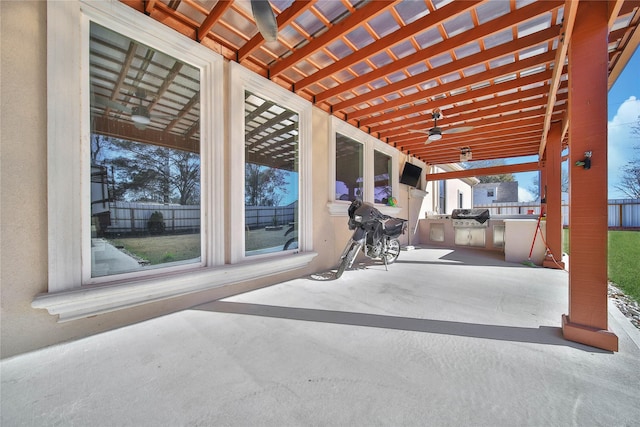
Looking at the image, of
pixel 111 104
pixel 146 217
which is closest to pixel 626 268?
pixel 146 217

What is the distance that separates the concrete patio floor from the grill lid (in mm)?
4523

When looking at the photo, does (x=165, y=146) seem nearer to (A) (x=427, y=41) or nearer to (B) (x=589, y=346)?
(A) (x=427, y=41)

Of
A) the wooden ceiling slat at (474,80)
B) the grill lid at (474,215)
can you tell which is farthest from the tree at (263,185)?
the grill lid at (474,215)

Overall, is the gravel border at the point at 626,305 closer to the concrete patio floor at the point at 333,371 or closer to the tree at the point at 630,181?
the concrete patio floor at the point at 333,371

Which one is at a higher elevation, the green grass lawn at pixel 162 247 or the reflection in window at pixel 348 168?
the reflection in window at pixel 348 168

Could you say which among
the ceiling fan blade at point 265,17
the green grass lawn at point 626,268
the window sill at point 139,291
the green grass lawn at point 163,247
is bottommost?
the green grass lawn at point 626,268

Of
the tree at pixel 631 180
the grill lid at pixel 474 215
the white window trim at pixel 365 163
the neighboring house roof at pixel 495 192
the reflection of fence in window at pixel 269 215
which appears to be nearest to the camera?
the reflection of fence in window at pixel 269 215

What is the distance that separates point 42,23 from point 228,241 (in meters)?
2.36

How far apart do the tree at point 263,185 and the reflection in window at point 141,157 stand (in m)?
0.66

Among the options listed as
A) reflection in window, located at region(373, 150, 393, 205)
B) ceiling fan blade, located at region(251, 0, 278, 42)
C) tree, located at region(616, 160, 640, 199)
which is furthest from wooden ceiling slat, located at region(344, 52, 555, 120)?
tree, located at region(616, 160, 640, 199)

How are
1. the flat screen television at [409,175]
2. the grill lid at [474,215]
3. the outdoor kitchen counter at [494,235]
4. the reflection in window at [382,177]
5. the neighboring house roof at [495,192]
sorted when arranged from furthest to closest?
the neighboring house roof at [495,192]
the flat screen television at [409,175]
the grill lid at [474,215]
the reflection in window at [382,177]
the outdoor kitchen counter at [494,235]

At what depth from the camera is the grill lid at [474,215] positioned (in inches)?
263

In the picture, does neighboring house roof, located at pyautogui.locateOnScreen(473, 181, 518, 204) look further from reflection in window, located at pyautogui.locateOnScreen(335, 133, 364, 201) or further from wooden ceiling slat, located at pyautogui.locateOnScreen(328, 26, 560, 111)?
wooden ceiling slat, located at pyautogui.locateOnScreen(328, 26, 560, 111)

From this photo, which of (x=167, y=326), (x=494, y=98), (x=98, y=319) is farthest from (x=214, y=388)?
(x=494, y=98)
